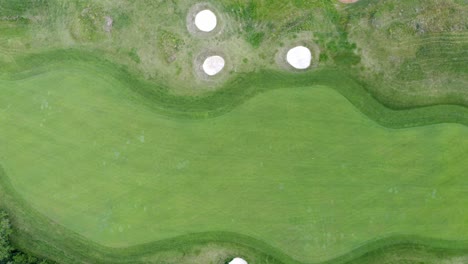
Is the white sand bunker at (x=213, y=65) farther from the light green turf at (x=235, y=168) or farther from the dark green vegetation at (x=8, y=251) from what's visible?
the dark green vegetation at (x=8, y=251)

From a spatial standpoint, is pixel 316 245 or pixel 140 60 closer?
pixel 316 245

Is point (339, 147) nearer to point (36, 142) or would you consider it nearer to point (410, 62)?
point (410, 62)

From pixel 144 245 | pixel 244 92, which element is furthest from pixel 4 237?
pixel 244 92

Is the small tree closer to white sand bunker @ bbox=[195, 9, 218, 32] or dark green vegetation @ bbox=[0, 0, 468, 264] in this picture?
dark green vegetation @ bbox=[0, 0, 468, 264]

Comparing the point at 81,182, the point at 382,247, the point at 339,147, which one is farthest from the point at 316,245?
the point at 81,182

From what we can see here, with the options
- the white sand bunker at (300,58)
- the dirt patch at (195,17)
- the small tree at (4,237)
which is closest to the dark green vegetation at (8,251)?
the small tree at (4,237)

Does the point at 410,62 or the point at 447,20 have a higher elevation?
the point at 447,20
